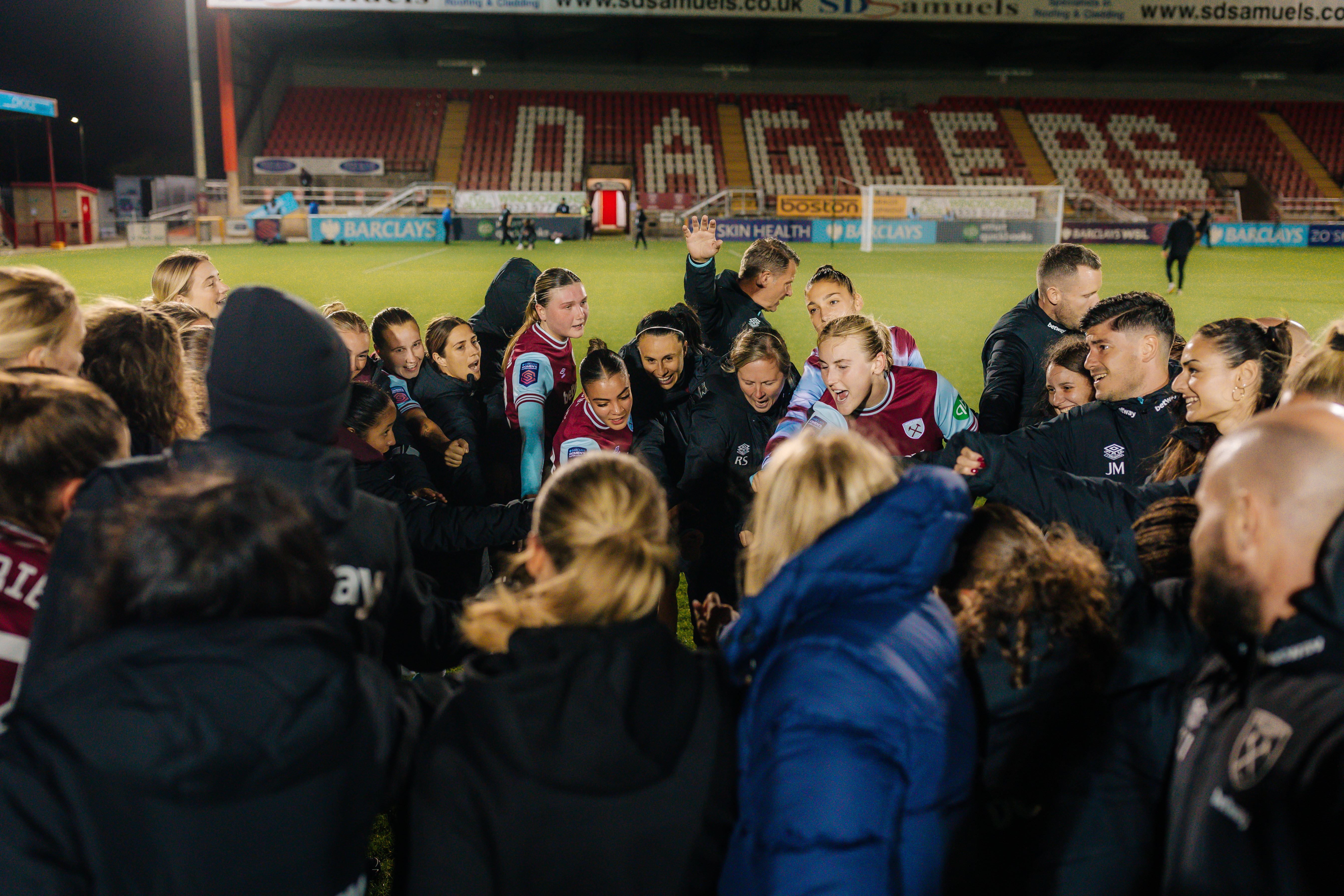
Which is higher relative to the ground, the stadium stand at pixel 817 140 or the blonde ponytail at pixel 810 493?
the stadium stand at pixel 817 140

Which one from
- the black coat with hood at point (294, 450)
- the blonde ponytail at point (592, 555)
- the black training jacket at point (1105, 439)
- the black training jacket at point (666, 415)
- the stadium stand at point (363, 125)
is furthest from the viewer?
the stadium stand at point (363, 125)

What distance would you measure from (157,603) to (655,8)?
3660cm

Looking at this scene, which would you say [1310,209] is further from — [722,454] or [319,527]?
[319,527]

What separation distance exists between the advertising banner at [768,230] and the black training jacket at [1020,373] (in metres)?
26.8

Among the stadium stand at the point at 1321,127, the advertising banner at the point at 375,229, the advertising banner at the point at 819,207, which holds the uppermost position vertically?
the stadium stand at the point at 1321,127

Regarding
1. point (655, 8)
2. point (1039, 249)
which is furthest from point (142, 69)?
point (1039, 249)

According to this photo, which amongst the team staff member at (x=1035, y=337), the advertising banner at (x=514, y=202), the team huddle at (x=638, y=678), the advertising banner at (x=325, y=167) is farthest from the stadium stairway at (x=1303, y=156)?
the team huddle at (x=638, y=678)

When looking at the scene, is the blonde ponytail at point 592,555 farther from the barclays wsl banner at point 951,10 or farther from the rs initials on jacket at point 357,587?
the barclays wsl banner at point 951,10

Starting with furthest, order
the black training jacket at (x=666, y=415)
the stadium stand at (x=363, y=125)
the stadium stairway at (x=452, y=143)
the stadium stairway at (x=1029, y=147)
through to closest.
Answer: the stadium stand at (x=363, y=125) → the stadium stairway at (x=452, y=143) → the stadium stairway at (x=1029, y=147) → the black training jacket at (x=666, y=415)

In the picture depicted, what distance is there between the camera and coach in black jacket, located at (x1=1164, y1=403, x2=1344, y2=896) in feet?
4.18

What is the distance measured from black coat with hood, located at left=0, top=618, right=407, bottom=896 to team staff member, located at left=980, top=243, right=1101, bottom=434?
4.29 metres

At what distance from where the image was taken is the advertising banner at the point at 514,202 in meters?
34.5

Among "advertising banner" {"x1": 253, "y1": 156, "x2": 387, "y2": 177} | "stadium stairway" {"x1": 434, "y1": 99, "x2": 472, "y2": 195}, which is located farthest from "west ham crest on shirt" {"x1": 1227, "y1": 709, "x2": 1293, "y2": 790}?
"advertising banner" {"x1": 253, "y1": 156, "x2": 387, "y2": 177}

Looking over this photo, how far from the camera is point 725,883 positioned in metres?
1.71
